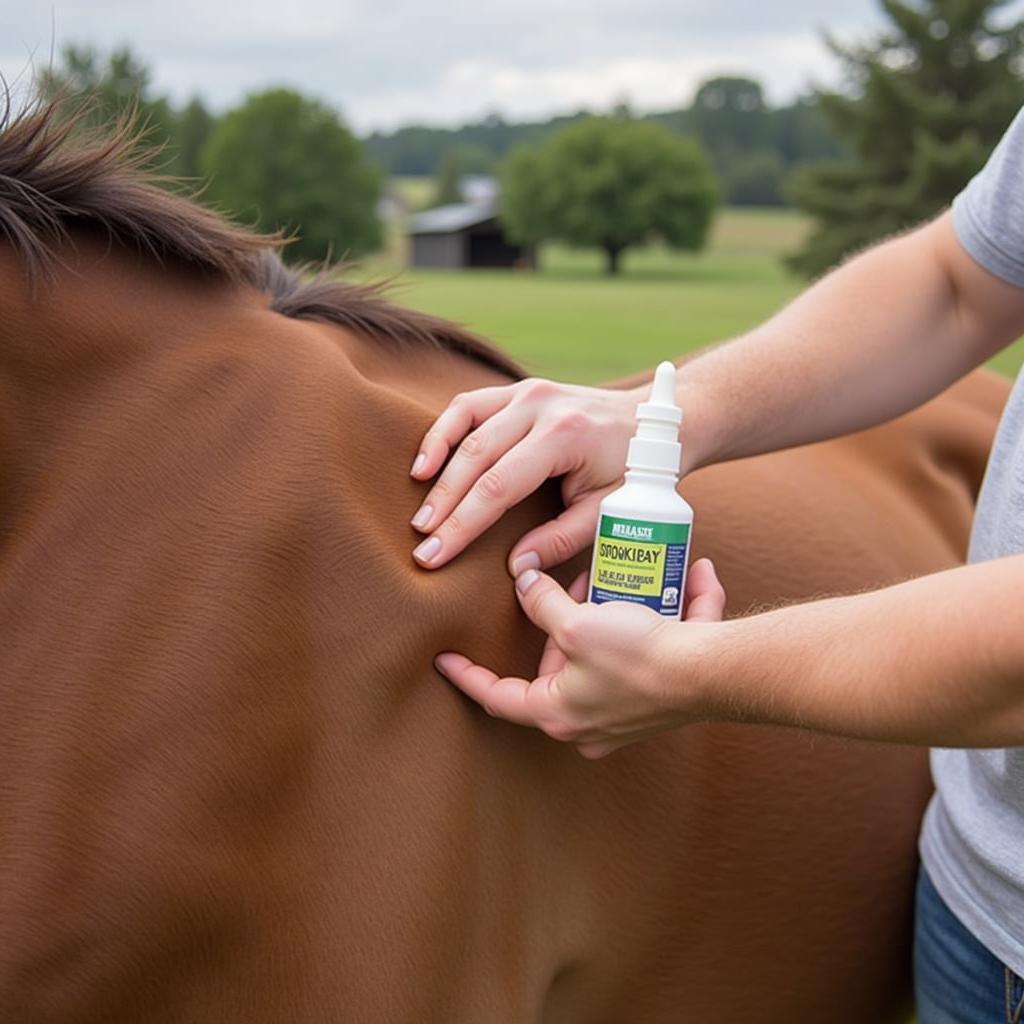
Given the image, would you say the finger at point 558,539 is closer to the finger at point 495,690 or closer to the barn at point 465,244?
the finger at point 495,690

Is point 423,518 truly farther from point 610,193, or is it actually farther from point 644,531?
point 610,193

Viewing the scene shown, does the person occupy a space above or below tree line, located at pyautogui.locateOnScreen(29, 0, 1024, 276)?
below

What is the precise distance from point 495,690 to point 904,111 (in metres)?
30.0

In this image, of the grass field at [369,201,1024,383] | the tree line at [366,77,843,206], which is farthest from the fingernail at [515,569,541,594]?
the tree line at [366,77,843,206]

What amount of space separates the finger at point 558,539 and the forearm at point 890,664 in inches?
8.2

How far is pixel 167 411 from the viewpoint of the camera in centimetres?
106

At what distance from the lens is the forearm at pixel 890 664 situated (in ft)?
Result: 2.77

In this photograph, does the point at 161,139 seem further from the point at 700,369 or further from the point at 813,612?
the point at 813,612

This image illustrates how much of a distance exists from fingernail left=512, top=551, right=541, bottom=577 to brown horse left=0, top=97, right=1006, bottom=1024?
0.02 m

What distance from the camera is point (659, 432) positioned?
109 centimetres

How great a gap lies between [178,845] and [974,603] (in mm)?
641

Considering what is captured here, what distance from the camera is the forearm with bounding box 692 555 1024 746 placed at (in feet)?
2.77

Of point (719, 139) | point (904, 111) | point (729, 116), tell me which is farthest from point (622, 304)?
point (729, 116)

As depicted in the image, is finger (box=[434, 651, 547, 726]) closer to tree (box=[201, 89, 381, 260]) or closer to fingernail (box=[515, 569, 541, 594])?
fingernail (box=[515, 569, 541, 594])
